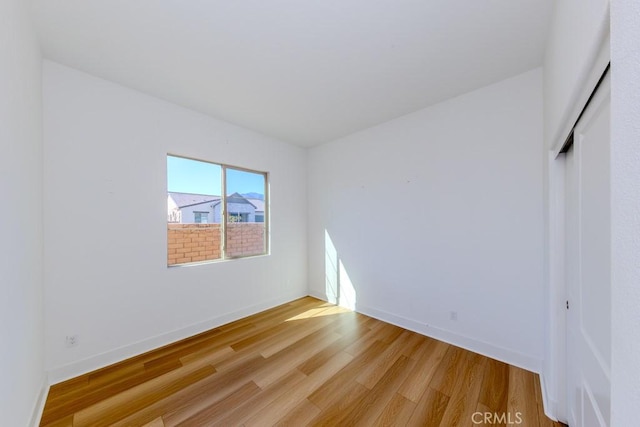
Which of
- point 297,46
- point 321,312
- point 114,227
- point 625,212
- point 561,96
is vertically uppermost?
point 297,46

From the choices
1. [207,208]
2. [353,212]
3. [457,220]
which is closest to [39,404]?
[207,208]

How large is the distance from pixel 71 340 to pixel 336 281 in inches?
118

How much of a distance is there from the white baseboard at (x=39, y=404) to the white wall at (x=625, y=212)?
2.83 meters

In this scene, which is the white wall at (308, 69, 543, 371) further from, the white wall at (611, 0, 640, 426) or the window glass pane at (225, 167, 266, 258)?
the white wall at (611, 0, 640, 426)

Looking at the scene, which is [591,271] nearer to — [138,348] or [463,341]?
[463,341]

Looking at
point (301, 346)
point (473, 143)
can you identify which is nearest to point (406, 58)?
point (473, 143)

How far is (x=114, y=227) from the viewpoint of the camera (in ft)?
7.38

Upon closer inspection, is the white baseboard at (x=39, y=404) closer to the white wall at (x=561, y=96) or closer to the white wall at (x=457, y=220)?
the white wall at (x=457, y=220)

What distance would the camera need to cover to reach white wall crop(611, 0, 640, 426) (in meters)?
0.41

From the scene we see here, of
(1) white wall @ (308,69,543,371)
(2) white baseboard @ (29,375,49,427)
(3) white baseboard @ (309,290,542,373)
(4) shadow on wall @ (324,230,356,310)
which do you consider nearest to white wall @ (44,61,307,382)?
(2) white baseboard @ (29,375,49,427)

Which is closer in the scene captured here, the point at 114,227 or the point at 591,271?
the point at 591,271

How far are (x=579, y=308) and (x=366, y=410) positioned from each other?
4.86ft

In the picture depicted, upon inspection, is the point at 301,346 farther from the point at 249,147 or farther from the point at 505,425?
the point at 249,147

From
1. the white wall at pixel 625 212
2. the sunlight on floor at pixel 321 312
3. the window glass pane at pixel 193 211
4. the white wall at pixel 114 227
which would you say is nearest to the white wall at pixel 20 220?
the white wall at pixel 114 227
